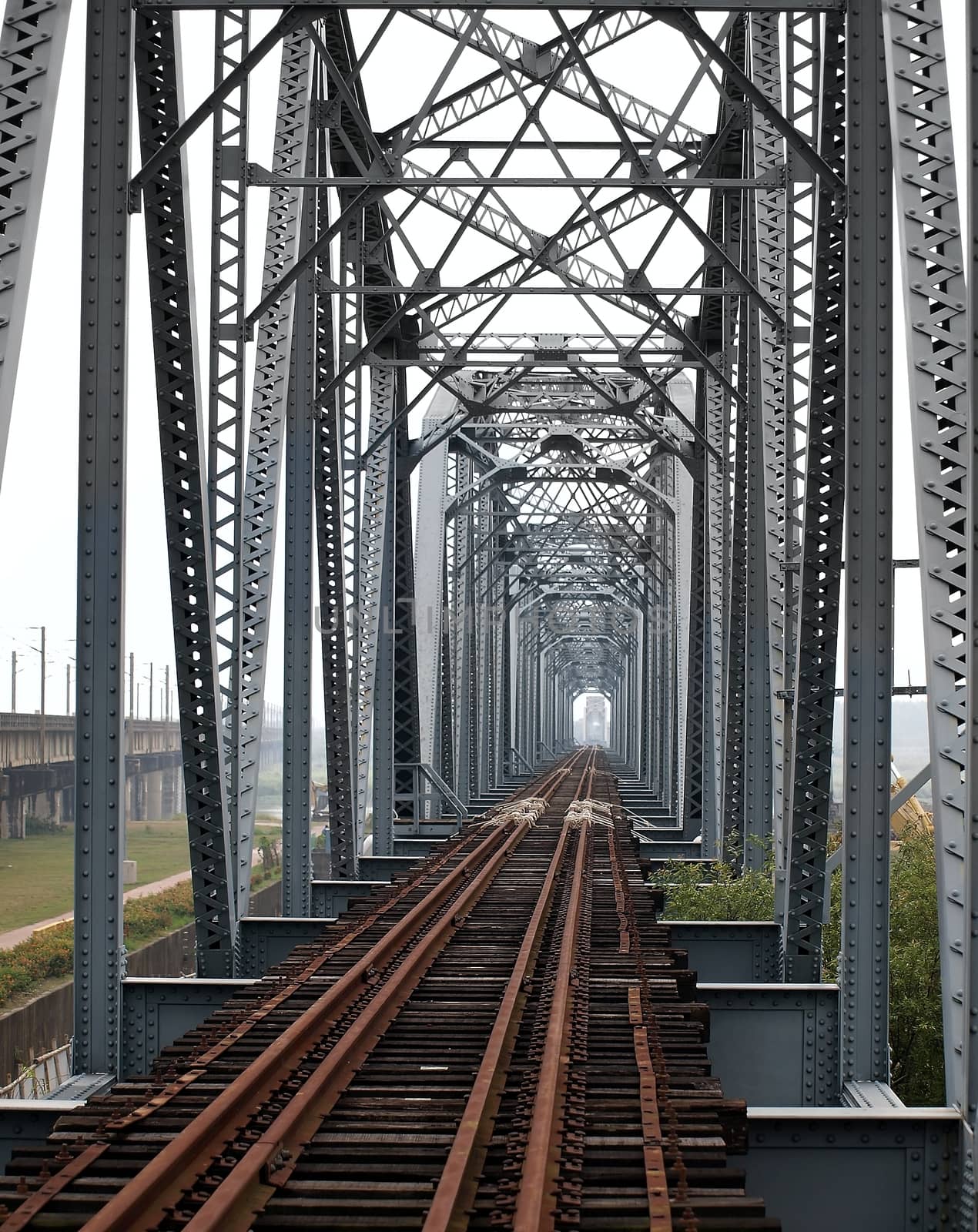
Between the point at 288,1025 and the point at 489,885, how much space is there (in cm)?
708

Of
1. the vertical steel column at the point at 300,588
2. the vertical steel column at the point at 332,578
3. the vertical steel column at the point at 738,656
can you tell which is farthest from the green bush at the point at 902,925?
the vertical steel column at the point at 300,588

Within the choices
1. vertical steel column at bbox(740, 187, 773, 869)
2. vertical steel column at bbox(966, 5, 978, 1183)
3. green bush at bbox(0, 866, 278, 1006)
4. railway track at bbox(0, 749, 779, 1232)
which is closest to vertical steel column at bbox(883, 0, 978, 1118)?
vertical steel column at bbox(966, 5, 978, 1183)

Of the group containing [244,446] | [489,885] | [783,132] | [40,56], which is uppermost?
[783,132]

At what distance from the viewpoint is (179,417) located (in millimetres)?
9539

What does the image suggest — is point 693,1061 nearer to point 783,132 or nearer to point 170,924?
point 783,132

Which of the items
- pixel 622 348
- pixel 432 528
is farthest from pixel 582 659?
pixel 622 348

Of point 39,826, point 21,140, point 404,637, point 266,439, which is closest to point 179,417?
point 21,140

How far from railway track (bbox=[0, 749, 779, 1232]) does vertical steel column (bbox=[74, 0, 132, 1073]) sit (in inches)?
39.5

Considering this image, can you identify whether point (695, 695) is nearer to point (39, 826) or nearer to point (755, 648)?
point (755, 648)

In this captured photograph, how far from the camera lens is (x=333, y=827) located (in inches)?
639

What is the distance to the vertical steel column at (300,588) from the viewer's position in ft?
47.0

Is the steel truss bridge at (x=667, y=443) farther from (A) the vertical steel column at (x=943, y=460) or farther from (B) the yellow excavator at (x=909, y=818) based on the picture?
(B) the yellow excavator at (x=909, y=818)

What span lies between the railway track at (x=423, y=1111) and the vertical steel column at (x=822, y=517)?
4.68 ft

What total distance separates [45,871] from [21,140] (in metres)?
50.8
